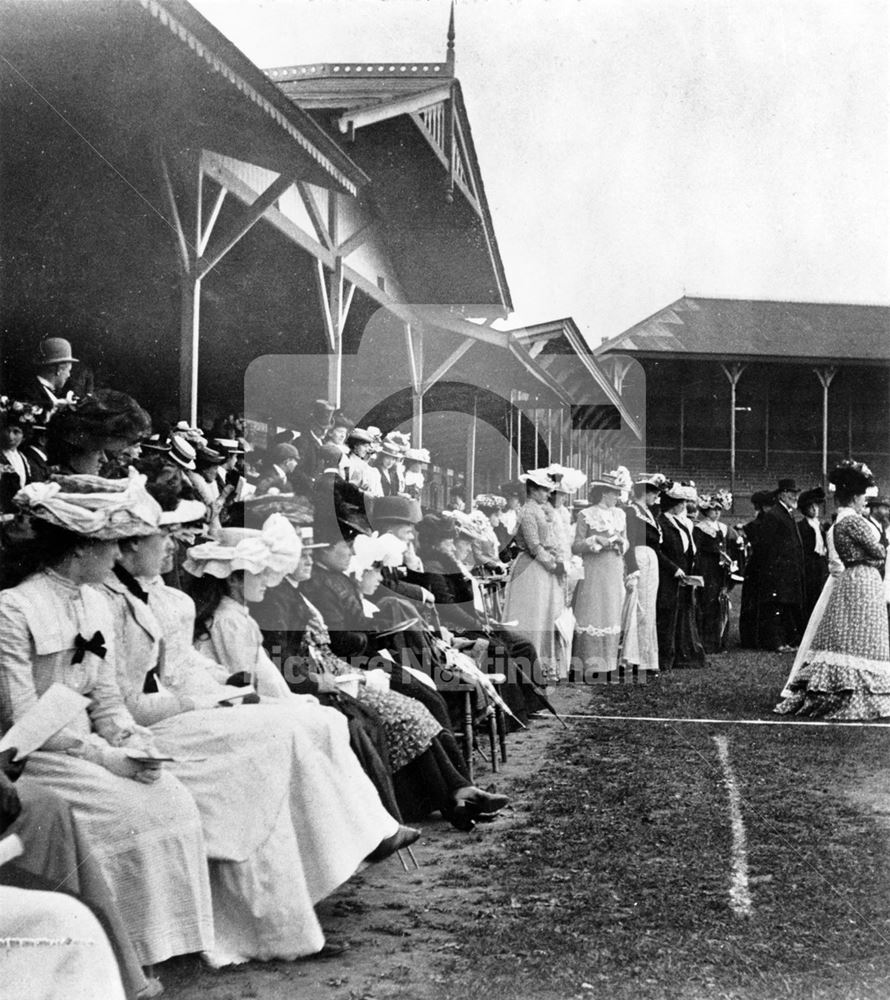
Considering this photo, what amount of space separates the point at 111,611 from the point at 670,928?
6.32 ft

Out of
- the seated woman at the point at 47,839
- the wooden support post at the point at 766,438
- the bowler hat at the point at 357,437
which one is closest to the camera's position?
the seated woman at the point at 47,839

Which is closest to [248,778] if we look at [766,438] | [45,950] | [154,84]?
[45,950]

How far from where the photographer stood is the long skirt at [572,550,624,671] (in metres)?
9.57

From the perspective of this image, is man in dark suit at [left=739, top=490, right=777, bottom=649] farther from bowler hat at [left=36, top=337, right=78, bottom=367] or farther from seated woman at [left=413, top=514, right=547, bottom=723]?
bowler hat at [left=36, top=337, right=78, bottom=367]

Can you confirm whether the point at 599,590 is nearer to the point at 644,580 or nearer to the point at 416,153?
the point at 644,580

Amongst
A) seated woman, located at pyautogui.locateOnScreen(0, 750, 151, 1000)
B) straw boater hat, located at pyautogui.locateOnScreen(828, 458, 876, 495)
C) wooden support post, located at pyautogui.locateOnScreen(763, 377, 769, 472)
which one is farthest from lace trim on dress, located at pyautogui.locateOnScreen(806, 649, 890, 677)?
wooden support post, located at pyautogui.locateOnScreen(763, 377, 769, 472)

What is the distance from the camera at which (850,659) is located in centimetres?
750

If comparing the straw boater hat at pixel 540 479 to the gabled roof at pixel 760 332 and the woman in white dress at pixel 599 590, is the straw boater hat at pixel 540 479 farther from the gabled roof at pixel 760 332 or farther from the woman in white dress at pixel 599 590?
the gabled roof at pixel 760 332

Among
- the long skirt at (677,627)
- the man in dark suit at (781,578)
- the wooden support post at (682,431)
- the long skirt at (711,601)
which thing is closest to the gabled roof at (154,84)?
the long skirt at (677,627)

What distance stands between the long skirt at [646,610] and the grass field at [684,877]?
3.17m

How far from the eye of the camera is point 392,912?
3613 mm

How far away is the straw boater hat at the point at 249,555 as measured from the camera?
395cm

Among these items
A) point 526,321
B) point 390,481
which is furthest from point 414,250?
point 390,481

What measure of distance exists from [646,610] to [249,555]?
6.51 m
